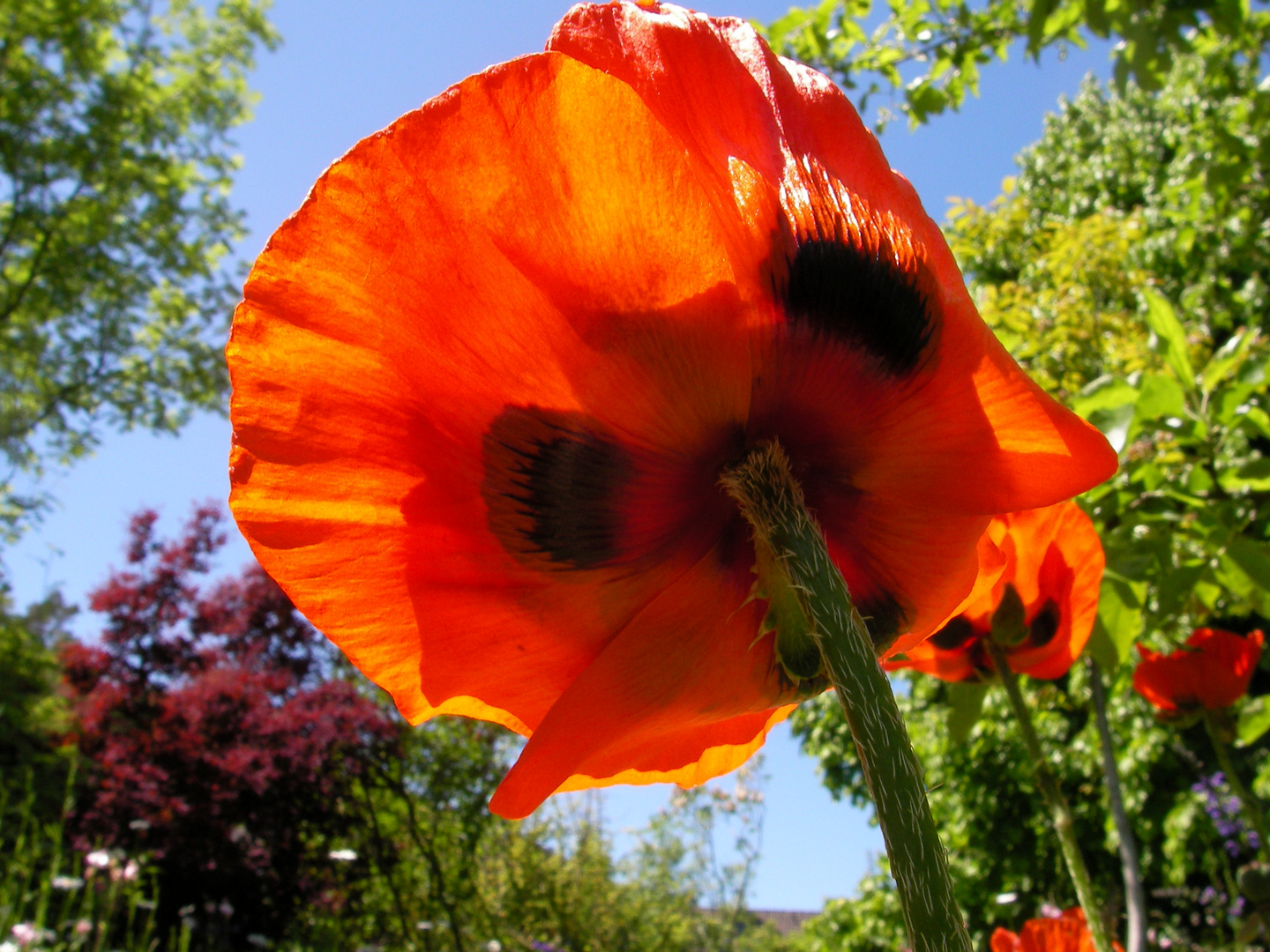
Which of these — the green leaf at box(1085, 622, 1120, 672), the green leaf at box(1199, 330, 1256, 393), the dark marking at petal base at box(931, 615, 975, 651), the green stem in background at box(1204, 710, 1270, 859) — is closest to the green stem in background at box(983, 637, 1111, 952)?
the dark marking at petal base at box(931, 615, 975, 651)

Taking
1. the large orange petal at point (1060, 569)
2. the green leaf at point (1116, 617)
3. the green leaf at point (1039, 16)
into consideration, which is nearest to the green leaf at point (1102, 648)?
the green leaf at point (1116, 617)

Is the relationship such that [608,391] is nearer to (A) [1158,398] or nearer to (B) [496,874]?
(A) [1158,398]

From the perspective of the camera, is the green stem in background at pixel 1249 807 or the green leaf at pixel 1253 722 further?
the green leaf at pixel 1253 722

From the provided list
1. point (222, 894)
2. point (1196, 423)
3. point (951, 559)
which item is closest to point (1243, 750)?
point (1196, 423)

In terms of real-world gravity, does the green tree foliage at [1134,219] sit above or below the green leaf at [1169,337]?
above

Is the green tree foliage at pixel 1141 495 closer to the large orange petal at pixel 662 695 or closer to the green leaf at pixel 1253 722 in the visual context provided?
the green leaf at pixel 1253 722

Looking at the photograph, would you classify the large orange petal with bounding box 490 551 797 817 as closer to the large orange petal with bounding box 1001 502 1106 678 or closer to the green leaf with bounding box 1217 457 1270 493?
the large orange petal with bounding box 1001 502 1106 678

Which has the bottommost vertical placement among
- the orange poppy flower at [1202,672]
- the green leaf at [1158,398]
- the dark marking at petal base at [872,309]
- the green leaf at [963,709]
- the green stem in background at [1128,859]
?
the green stem in background at [1128,859]
